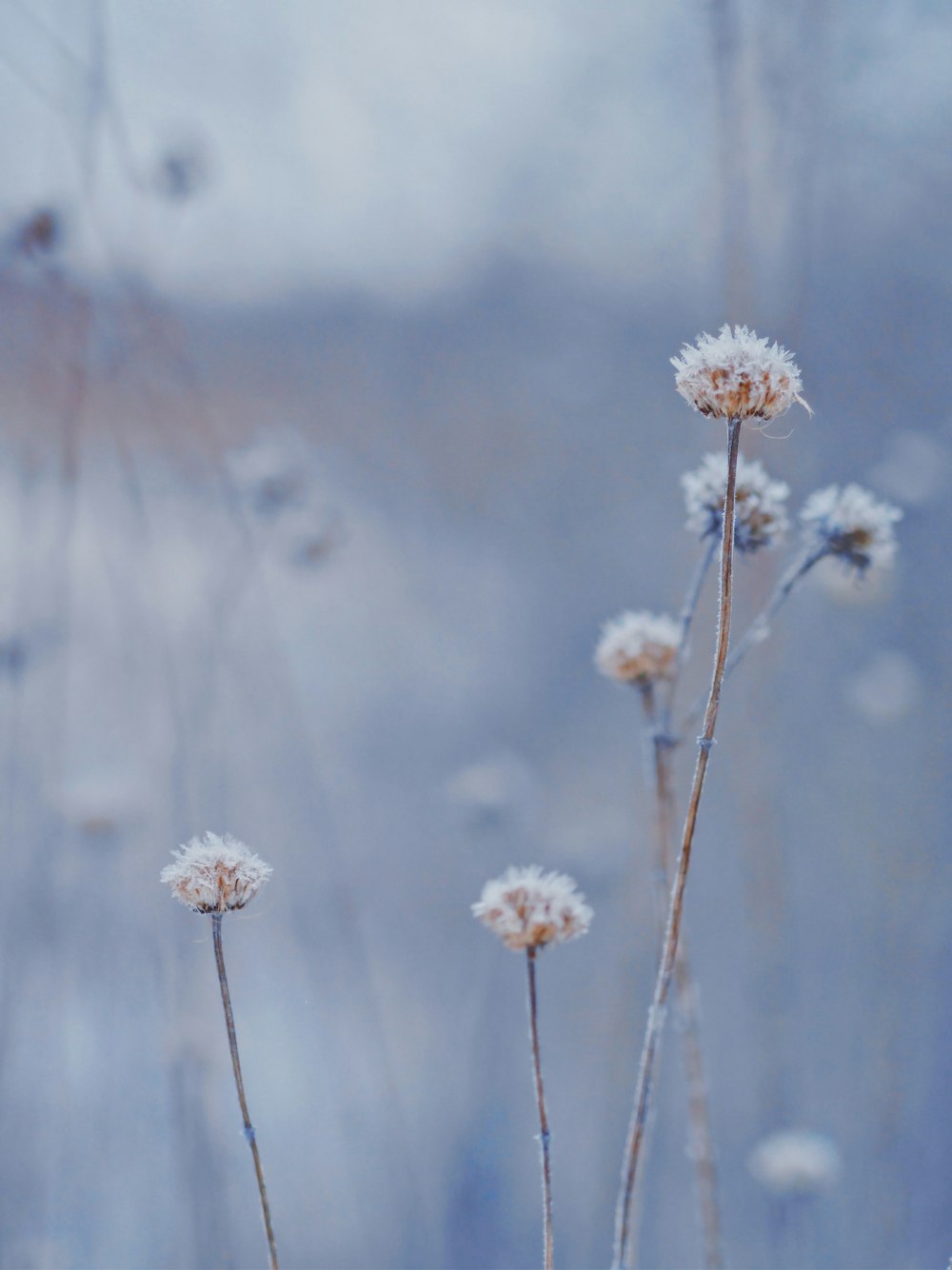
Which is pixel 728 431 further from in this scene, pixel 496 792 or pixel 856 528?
pixel 496 792

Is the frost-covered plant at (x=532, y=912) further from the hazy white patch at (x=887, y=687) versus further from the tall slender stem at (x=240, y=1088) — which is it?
the hazy white patch at (x=887, y=687)

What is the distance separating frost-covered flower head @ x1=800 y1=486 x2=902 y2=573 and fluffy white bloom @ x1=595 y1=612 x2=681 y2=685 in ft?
0.31

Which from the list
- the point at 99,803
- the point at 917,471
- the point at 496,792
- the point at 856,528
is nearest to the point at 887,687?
the point at 917,471

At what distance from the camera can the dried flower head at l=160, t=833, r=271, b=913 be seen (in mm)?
359

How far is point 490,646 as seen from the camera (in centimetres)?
143

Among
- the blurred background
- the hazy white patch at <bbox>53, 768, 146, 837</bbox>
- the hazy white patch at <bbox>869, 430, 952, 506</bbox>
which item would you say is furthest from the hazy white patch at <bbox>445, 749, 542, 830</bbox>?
the hazy white patch at <bbox>869, 430, 952, 506</bbox>

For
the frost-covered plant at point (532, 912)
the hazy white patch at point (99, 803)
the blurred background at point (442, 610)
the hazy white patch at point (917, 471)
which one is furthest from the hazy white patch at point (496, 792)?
the frost-covered plant at point (532, 912)

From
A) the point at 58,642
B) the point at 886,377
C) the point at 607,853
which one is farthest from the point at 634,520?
the point at 58,642

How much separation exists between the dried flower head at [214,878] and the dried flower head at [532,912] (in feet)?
0.29

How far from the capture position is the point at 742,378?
0.35 metres

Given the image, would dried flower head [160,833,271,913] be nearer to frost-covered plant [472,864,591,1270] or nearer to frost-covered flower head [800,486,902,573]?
frost-covered plant [472,864,591,1270]

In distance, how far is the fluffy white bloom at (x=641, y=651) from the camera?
0.51m

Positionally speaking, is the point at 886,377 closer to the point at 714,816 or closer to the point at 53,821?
the point at 714,816

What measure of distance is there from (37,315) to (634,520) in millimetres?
829
